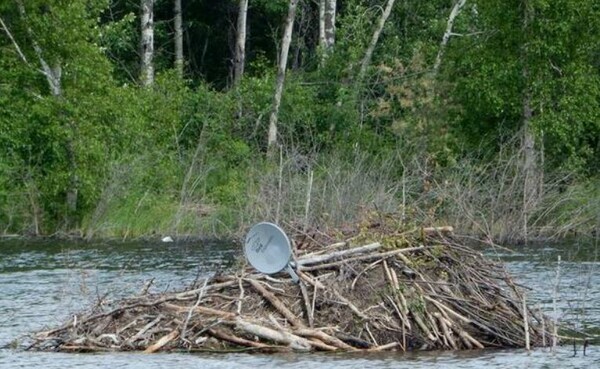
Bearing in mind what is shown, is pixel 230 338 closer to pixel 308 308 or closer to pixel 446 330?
pixel 308 308

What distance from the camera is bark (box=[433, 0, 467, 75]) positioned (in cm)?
4491

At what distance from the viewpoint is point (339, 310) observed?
63.1 feet

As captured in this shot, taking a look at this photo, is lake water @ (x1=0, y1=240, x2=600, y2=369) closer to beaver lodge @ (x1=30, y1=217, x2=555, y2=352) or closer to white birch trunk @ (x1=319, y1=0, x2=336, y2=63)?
beaver lodge @ (x1=30, y1=217, x2=555, y2=352)

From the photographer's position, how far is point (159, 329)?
1920 centimetres

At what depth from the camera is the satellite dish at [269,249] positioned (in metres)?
19.2

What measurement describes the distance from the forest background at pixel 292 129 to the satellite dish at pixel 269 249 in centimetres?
1327

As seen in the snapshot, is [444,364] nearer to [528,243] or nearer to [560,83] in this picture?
[528,243]

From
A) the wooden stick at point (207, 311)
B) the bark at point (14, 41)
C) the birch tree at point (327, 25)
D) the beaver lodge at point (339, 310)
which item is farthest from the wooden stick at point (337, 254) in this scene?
the birch tree at point (327, 25)

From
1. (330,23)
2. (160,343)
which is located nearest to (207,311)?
(160,343)

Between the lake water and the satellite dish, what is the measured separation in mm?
1124

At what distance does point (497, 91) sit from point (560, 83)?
161 centimetres

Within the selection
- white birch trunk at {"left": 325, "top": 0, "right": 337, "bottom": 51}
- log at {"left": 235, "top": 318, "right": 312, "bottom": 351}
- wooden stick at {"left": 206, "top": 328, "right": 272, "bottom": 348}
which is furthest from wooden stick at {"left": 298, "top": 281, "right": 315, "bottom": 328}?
white birch trunk at {"left": 325, "top": 0, "right": 337, "bottom": 51}

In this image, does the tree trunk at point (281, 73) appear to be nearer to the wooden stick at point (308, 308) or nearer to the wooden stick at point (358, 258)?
the wooden stick at point (358, 258)

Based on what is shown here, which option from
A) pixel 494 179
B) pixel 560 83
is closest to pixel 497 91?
pixel 560 83
